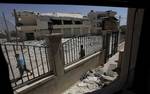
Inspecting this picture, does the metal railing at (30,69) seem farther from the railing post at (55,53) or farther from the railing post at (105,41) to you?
the railing post at (105,41)

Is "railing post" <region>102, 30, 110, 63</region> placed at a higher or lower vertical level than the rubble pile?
higher

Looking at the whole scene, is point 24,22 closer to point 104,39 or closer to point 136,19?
point 104,39

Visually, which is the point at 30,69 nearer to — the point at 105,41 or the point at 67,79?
the point at 67,79

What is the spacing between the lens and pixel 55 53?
378 cm

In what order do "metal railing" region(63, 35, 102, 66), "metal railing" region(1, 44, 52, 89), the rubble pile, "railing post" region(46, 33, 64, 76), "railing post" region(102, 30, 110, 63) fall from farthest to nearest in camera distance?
"railing post" region(102, 30, 110, 63) < "metal railing" region(63, 35, 102, 66) < the rubble pile < "railing post" region(46, 33, 64, 76) < "metal railing" region(1, 44, 52, 89)

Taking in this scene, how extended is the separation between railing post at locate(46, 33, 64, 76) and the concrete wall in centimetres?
30

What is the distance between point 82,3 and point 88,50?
5498 millimetres

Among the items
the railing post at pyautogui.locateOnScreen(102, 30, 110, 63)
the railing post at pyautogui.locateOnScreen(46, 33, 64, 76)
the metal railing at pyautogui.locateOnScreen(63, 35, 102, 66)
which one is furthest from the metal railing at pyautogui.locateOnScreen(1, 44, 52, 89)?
the railing post at pyautogui.locateOnScreen(102, 30, 110, 63)

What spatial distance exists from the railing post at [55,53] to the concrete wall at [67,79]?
30 centimetres

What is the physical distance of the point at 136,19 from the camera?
7.40ft

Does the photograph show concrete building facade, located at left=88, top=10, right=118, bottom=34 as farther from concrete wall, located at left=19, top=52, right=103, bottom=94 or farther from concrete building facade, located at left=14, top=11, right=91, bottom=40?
concrete building facade, located at left=14, top=11, right=91, bottom=40

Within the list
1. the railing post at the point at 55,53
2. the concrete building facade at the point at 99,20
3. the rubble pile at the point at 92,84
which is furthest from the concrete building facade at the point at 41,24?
the railing post at the point at 55,53

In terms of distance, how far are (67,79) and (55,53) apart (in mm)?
1197

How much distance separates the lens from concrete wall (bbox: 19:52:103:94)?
11.6 ft
